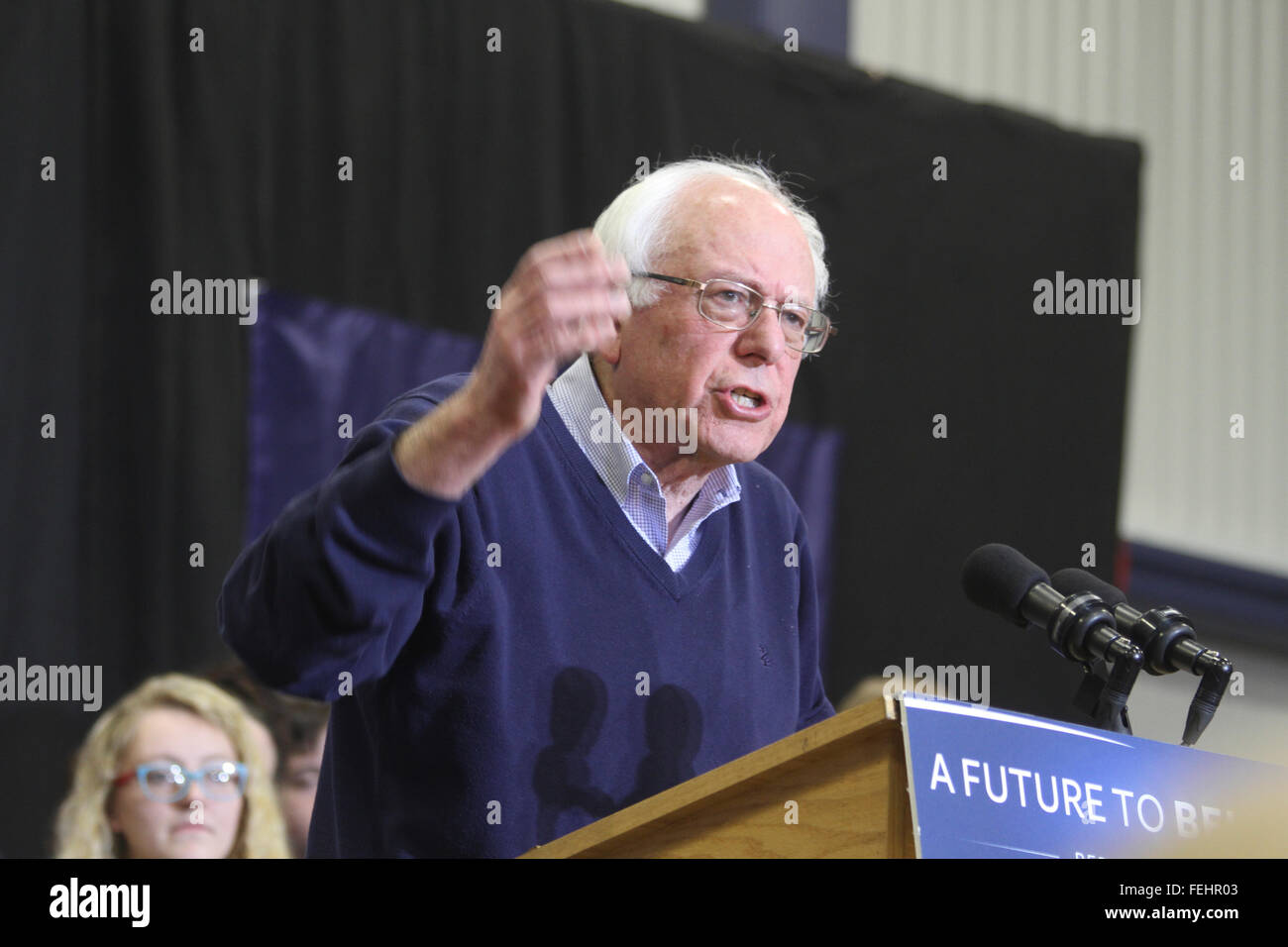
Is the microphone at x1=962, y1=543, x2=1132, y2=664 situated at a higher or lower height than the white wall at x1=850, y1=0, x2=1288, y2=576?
lower

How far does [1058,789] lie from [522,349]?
0.59 m

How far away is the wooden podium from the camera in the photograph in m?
1.30

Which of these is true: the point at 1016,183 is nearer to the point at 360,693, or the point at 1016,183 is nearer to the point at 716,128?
the point at 716,128

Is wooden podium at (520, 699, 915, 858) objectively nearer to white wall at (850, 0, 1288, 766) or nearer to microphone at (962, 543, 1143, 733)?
microphone at (962, 543, 1143, 733)

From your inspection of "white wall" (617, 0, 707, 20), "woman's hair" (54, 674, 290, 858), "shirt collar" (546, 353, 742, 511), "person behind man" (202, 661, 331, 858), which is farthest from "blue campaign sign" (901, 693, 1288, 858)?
"white wall" (617, 0, 707, 20)

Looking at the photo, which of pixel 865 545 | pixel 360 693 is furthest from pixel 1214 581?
pixel 360 693

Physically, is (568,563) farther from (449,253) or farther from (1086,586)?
(449,253)

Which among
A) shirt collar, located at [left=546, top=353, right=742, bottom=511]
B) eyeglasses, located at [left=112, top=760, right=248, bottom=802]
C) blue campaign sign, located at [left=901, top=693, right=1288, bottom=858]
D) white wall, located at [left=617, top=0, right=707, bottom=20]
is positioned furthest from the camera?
white wall, located at [left=617, top=0, right=707, bottom=20]

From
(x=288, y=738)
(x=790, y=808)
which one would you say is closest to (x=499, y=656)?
(x=790, y=808)

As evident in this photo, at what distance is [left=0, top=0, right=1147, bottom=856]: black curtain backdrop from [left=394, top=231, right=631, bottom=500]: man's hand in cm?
226

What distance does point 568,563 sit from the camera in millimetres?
1895

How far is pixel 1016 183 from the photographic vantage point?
5277mm

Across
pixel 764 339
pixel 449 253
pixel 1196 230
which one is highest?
pixel 1196 230

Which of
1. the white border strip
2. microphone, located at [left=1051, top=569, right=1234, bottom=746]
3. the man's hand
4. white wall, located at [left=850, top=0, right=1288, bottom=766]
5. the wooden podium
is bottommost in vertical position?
the wooden podium
